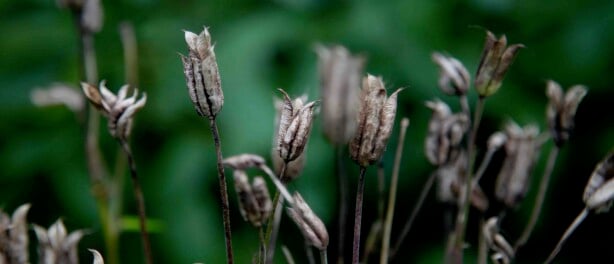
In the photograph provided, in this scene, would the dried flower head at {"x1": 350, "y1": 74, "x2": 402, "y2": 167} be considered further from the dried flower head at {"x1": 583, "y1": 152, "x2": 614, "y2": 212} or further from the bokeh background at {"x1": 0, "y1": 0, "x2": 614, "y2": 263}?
the bokeh background at {"x1": 0, "y1": 0, "x2": 614, "y2": 263}

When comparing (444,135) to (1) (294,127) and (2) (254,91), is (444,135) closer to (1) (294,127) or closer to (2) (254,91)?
(1) (294,127)

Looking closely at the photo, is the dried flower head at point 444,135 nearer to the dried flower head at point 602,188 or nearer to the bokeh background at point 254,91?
the dried flower head at point 602,188

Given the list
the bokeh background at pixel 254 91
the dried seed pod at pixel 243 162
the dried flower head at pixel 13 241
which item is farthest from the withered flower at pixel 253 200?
the bokeh background at pixel 254 91

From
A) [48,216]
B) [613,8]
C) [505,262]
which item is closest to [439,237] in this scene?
[613,8]

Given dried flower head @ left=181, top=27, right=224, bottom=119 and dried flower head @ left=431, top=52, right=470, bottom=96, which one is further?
dried flower head @ left=431, top=52, right=470, bottom=96

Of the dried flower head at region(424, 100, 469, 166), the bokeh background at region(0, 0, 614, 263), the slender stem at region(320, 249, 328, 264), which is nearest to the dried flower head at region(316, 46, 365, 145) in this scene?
the dried flower head at region(424, 100, 469, 166)

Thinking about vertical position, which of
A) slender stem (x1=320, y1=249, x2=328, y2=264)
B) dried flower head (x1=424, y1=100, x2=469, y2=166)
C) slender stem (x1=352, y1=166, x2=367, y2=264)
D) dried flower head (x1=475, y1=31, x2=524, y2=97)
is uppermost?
dried flower head (x1=475, y1=31, x2=524, y2=97)

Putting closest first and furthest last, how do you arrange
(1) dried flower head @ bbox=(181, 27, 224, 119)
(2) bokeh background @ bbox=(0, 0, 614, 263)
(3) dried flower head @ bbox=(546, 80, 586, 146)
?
(1) dried flower head @ bbox=(181, 27, 224, 119) → (3) dried flower head @ bbox=(546, 80, 586, 146) → (2) bokeh background @ bbox=(0, 0, 614, 263)

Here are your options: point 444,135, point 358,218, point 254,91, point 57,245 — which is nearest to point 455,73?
point 444,135
